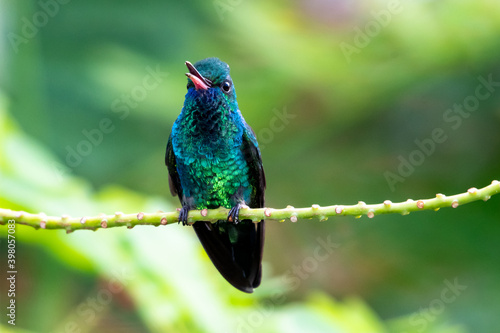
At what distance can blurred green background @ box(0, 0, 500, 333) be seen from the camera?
4477 millimetres

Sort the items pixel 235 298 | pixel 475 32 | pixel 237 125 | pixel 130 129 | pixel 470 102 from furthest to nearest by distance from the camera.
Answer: pixel 130 129 → pixel 470 102 → pixel 475 32 → pixel 235 298 → pixel 237 125

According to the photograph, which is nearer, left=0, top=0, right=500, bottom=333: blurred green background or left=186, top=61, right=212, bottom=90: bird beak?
left=186, top=61, right=212, bottom=90: bird beak

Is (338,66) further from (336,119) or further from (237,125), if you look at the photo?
(237,125)

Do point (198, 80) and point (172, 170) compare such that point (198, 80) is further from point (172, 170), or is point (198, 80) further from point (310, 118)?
point (310, 118)

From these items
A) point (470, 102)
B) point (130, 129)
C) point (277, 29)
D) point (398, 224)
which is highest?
point (470, 102)

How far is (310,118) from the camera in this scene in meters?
5.31

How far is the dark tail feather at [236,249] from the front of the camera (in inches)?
106

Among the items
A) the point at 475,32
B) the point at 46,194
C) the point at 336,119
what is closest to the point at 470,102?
the point at 475,32

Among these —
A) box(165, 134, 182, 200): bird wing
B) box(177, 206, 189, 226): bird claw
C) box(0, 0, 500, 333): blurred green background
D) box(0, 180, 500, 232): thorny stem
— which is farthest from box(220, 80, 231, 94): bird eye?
box(0, 0, 500, 333): blurred green background

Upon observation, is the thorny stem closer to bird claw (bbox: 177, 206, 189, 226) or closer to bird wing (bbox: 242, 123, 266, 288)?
bird claw (bbox: 177, 206, 189, 226)

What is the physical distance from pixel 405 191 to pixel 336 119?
786mm

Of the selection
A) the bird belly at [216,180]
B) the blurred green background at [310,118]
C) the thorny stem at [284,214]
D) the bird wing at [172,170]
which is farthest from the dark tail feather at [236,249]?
the blurred green background at [310,118]

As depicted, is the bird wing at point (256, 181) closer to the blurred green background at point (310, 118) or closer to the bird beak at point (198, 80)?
the bird beak at point (198, 80)

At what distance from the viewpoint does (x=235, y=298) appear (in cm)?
320
